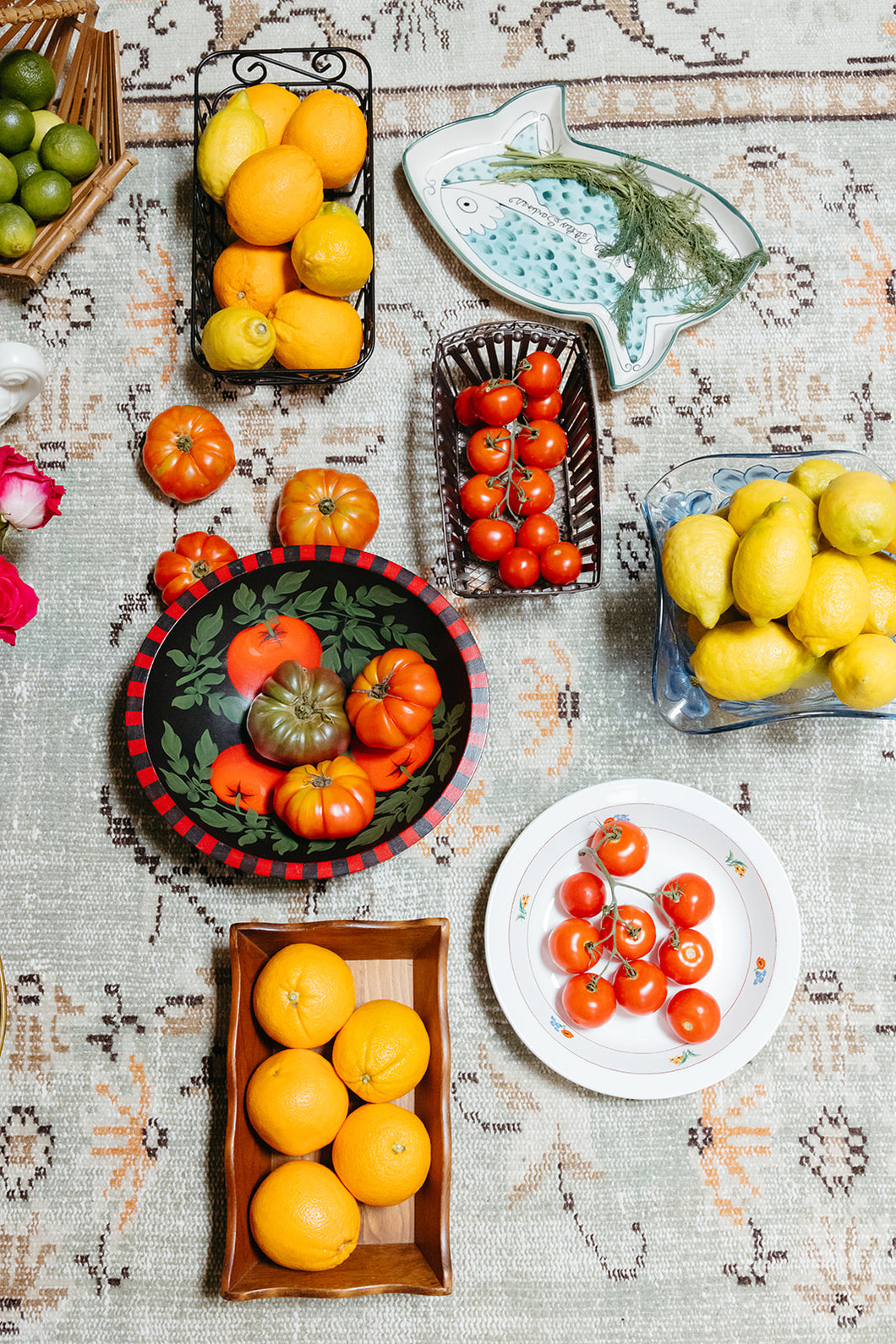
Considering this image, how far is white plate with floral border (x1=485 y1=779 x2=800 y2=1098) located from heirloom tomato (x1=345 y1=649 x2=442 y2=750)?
216 mm

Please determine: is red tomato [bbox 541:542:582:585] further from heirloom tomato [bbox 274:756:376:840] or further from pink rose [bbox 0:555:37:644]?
pink rose [bbox 0:555:37:644]

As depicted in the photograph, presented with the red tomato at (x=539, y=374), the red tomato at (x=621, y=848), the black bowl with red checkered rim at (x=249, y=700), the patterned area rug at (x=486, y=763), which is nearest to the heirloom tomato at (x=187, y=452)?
the patterned area rug at (x=486, y=763)

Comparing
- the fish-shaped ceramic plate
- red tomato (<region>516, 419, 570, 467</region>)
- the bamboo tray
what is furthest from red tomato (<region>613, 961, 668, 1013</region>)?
the bamboo tray

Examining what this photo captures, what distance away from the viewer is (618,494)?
1.16 m

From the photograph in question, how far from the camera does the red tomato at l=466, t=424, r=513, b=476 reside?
1059 millimetres

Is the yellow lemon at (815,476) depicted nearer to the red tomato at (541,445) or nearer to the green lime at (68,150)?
the red tomato at (541,445)

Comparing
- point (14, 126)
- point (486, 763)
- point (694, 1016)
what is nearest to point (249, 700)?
point (486, 763)

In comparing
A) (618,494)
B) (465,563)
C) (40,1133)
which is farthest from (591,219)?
(40,1133)

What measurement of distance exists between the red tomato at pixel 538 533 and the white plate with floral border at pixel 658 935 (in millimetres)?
287

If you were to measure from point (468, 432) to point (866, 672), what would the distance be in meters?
0.58

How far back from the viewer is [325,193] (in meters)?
1.16

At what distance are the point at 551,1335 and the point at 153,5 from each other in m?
1.74

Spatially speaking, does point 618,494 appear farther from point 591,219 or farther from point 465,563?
point 591,219

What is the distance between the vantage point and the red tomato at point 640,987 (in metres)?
1.00
